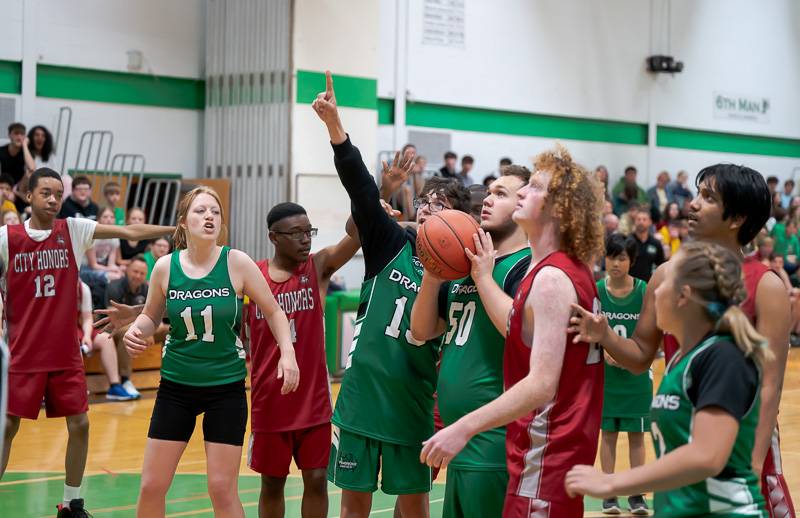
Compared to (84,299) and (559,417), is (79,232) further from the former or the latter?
(559,417)

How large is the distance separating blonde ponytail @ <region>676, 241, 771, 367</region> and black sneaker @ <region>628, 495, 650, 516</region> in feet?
13.7

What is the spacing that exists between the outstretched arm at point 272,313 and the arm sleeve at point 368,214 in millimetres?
495

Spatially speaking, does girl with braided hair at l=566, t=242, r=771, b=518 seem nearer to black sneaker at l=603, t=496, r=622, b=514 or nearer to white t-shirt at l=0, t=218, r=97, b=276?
black sneaker at l=603, t=496, r=622, b=514

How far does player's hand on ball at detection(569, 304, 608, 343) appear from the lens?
3453 mm

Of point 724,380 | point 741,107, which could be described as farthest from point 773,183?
point 724,380

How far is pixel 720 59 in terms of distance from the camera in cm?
2275

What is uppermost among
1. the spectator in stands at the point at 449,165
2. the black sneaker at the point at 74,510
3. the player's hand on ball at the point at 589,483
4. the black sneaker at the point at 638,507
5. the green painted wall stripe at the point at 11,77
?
the green painted wall stripe at the point at 11,77

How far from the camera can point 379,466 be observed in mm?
4727

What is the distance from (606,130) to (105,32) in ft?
32.1

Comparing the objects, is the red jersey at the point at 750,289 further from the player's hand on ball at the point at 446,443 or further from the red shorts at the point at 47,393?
the red shorts at the point at 47,393

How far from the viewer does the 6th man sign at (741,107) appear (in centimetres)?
2262

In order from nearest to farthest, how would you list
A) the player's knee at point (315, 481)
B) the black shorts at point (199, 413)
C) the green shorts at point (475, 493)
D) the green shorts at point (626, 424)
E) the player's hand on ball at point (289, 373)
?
the green shorts at point (475, 493), the player's hand on ball at point (289, 373), the black shorts at point (199, 413), the player's knee at point (315, 481), the green shorts at point (626, 424)

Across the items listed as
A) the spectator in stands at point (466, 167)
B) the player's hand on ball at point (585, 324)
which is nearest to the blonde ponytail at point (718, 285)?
the player's hand on ball at point (585, 324)

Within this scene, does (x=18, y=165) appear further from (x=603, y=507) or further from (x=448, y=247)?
(x=448, y=247)
